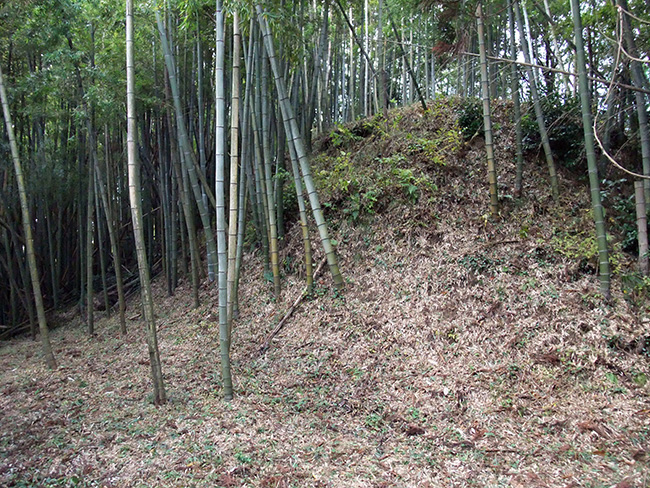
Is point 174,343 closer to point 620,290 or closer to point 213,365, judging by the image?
point 213,365

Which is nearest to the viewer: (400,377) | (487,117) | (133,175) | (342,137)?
(133,175)

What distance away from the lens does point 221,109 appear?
10.0 feet

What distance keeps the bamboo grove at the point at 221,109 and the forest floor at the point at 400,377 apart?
31 cm

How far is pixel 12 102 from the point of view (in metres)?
5.69

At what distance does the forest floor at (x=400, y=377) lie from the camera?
2.36m

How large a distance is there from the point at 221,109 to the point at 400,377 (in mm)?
2482

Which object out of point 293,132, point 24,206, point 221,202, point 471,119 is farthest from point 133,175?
point 471,119

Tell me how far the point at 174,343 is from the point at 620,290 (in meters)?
A: 4.42

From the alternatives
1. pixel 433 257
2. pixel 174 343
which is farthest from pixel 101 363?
pixel 433 257

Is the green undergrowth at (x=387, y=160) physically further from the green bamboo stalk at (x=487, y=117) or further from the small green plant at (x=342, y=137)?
the green bamboo stalk at (x=487, y=117)

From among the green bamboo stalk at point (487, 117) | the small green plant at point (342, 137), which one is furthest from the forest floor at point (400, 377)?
the small green plant at point (342, 137)

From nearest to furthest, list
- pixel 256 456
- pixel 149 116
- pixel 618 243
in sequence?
pixel 256 456 → pixel 618 243 → pixel 149 116

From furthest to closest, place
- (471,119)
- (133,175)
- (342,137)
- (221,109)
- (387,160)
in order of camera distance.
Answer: (342,137)
(471,119)
(387,160)
(221,109)
(133,175)

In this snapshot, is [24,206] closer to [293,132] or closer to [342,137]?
[293,132]
